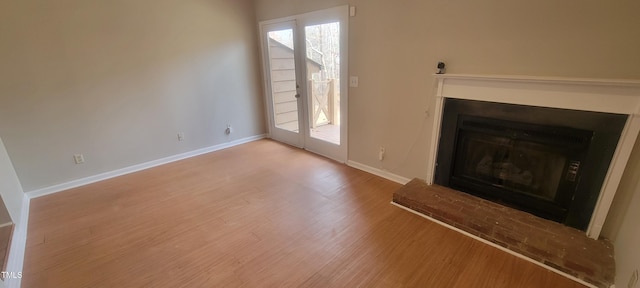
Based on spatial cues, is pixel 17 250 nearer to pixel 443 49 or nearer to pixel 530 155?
pixel 443 49

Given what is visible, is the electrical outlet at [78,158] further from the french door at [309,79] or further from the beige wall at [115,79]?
the french door at [309,79]

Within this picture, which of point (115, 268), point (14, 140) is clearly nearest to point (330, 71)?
point (115, 268)

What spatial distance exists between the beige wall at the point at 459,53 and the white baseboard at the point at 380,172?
7 cm

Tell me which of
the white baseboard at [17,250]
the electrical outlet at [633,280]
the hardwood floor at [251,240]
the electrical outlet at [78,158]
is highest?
the electrical outlet at [78,158]

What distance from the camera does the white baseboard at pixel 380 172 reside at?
314 cm

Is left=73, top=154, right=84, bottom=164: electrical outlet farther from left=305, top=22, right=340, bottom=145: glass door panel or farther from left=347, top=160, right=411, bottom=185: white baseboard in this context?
left=347, top=160, right=411, bottom=185: white baseboard

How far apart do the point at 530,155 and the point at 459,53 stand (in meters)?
1.06

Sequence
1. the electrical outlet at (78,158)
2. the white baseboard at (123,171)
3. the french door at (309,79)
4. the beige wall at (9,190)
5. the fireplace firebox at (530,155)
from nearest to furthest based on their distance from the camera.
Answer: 1. the fireplace firebox at (530,155)
2. the beige wall at (9,190)
3. the white baseboard at (123,171)
4. the electrical outlet at (78,158)
5. the french door at (309,79)

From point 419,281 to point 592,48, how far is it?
195 cm

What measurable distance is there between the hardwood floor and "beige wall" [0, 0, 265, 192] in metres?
0.53

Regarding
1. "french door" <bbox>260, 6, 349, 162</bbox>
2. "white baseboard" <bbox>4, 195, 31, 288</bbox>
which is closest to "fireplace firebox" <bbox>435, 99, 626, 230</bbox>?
"french door" <bbox>260, 6, 349, 162</bbox>

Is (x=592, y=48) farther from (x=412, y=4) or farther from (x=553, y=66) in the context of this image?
(x=412, y=4)

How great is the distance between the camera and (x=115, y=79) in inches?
130

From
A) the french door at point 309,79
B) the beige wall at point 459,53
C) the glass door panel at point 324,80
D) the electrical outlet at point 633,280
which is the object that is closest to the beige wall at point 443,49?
the beige wall at point 459,53
